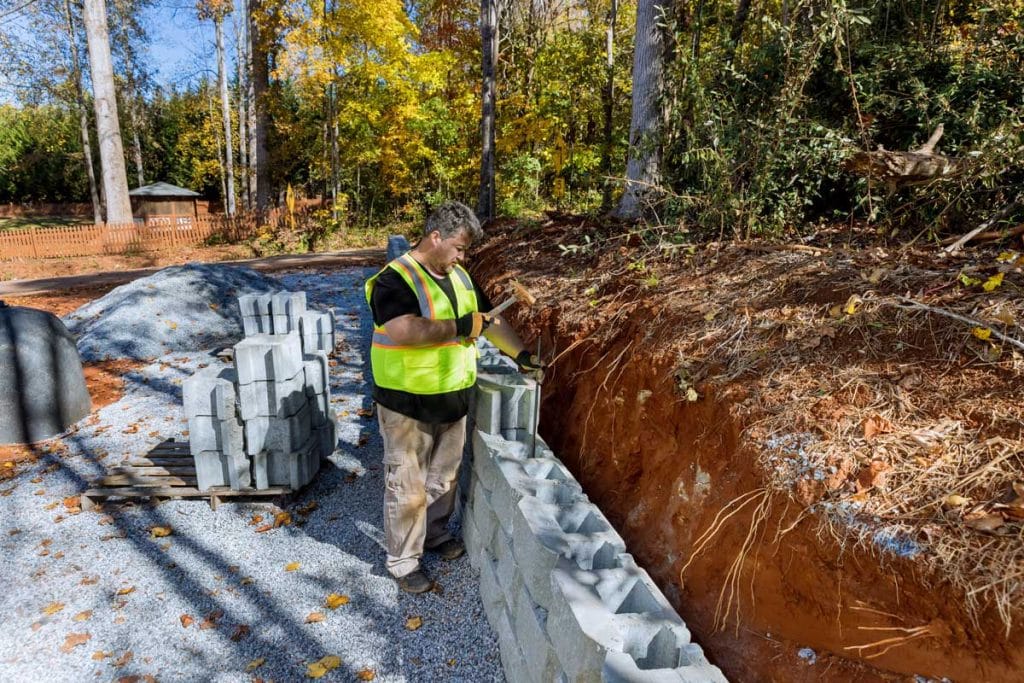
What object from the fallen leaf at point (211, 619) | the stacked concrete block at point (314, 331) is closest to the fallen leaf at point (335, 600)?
the fallen leaf at point (211, 619)

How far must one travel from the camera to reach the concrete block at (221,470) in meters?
4.34

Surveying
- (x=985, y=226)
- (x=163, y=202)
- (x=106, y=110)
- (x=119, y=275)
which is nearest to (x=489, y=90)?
(x=985, y=226)

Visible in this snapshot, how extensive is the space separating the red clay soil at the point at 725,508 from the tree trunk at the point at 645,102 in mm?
2036

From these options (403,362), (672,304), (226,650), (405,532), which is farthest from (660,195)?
(226,650)

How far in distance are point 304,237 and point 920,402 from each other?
805 inches

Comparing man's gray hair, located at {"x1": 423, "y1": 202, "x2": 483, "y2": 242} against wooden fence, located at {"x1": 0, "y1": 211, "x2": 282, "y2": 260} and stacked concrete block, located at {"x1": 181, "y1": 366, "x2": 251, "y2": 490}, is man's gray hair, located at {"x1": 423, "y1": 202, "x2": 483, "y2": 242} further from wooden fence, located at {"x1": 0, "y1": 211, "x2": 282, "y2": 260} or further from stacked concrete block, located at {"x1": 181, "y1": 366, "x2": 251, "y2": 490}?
wooden fence, located at {"x1": 0, "y1": 211, "x2": 282, "y2": 260}

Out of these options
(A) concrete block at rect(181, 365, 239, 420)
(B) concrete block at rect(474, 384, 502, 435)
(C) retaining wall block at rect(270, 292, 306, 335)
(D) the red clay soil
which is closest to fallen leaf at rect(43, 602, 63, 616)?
(A) concrete block at rect(181, 365, 239, 420)

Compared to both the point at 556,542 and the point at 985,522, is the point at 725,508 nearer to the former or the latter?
the point at 556,542

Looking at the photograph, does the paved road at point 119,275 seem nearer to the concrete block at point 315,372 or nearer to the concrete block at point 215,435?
the concrete block at point 315,372

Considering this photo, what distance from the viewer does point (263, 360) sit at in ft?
13.8

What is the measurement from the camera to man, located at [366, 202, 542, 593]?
10.1 ft

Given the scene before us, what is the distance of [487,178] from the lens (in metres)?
11.9

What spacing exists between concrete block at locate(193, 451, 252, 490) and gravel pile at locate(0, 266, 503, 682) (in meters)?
0.21

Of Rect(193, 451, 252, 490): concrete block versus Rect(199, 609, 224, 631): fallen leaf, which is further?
Rect(193, 451, 252, 490): concrete block
